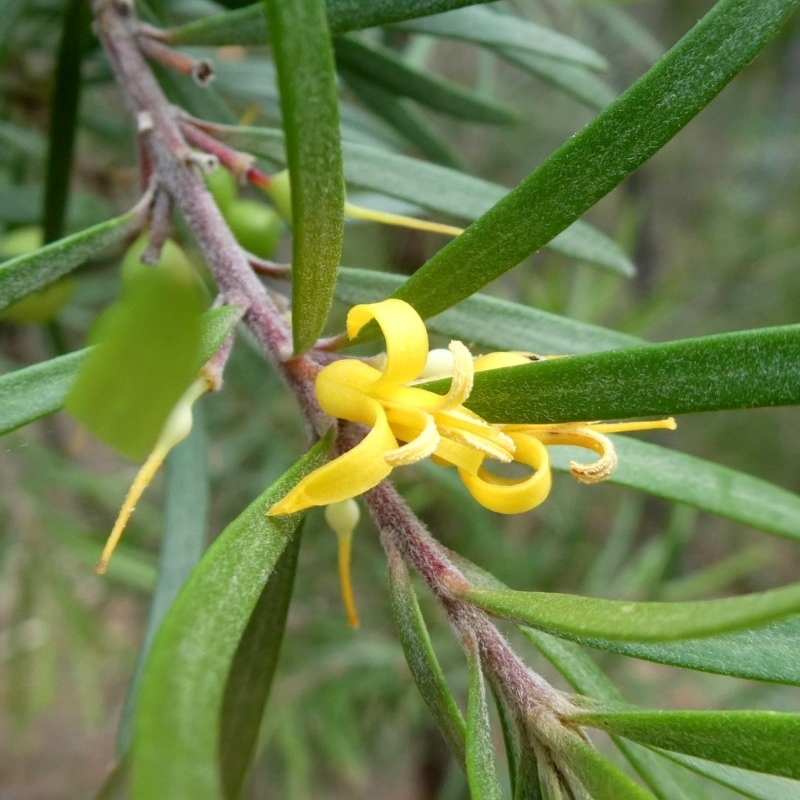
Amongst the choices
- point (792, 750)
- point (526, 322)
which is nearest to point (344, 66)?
point (526, 322)

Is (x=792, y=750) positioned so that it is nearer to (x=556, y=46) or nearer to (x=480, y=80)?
(x=556, y=46)

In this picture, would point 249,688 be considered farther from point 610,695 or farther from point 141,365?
point 141,365

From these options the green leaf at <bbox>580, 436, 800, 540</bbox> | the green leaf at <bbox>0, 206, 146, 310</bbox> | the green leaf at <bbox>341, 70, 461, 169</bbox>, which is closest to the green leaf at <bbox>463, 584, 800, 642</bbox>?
the green leaf at <bbox>580, 436, 800, 540</bbox>

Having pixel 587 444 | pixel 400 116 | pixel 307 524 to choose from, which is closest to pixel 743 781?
pixel 587 444

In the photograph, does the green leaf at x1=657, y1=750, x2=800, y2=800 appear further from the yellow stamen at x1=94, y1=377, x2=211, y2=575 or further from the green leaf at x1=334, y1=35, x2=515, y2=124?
the green leaf at x1=334, y1=35, x2=515, y2=124

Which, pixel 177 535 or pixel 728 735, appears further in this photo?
pixel 177 535
